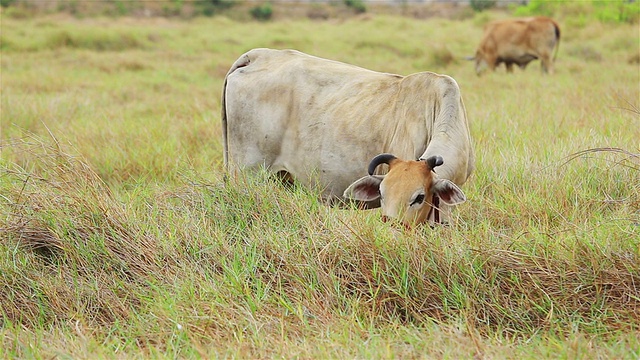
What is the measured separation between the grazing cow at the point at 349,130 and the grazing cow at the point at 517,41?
29.4ft

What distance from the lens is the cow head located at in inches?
149

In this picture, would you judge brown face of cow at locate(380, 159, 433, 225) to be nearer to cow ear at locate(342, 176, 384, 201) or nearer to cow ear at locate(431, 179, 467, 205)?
cow ear at locate(431, 179, 467, 205)

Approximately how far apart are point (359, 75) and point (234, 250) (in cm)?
200

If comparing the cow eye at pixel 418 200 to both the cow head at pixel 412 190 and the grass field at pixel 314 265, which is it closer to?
the cow head at pixel 412 190

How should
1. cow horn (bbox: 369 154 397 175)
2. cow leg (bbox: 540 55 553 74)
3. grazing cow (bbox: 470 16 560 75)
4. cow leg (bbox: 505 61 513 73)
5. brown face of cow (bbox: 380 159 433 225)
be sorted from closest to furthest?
brown face of cow (bbox: 380 159 433 225), cow horn (bbox: 369 154 397 175), cow leg (bbox: 540 55 553 74), grazing cow (bbox: 470 16 560 75), cow leg (bbox: 505 61 513 73)

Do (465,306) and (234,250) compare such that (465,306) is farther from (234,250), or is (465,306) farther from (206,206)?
(206,206)

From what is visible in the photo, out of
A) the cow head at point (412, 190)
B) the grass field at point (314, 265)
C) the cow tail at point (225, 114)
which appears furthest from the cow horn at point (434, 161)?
the cow tail at point (225, 114)

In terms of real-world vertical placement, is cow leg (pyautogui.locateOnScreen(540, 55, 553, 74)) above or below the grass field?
below

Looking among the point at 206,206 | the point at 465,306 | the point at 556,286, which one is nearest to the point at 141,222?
the point at 206,206

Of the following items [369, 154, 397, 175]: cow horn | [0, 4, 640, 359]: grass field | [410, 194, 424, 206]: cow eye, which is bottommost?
[0, 4, 640, 359]: grass field

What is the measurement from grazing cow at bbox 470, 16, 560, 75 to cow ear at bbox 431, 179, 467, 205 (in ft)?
33.3

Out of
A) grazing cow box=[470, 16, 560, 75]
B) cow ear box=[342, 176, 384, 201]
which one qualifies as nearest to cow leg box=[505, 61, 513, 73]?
grazing cow box=[470, 16, 560, 75]

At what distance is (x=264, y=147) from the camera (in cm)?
529

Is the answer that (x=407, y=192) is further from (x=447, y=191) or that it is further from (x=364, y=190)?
(x=364, y=190)
